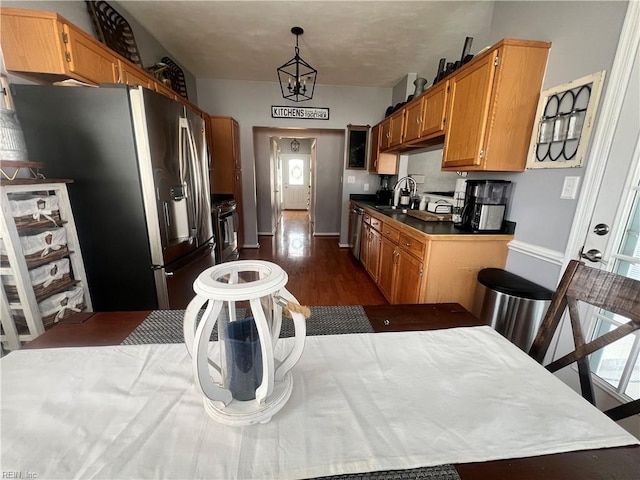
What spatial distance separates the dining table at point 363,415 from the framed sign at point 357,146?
4158mm

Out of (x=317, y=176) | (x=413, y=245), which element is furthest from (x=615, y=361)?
(x=317, y=176)

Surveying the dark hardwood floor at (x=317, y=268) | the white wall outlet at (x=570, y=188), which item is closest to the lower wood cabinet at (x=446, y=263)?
the white wall outlet at (x=570, y=188)

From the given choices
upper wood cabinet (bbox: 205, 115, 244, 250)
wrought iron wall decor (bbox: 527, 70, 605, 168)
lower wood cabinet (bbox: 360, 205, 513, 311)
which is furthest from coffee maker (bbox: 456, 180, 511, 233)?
upper wood cabinet (bbox: 205, 115, 244, 250)

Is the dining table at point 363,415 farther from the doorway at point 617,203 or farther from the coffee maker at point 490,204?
the coffee maker at point 490,204

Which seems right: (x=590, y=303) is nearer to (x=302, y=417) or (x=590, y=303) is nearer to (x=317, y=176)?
(x=302, y=417)

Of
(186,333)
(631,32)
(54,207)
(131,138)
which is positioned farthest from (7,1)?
(631,32)

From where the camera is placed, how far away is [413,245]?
219 centimetres

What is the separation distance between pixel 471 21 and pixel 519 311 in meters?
2.59

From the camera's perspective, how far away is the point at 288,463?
0.45 metres

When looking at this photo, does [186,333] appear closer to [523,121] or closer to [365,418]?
[365,418]

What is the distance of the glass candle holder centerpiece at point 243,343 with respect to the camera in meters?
0.48

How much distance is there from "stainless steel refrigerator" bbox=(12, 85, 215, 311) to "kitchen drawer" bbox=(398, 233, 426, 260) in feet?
5.96

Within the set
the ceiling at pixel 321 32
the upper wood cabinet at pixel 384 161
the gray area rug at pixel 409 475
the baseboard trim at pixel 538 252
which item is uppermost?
the ceiling at pixel 321 32

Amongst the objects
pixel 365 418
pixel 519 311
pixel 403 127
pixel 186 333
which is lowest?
pixel 519 311
